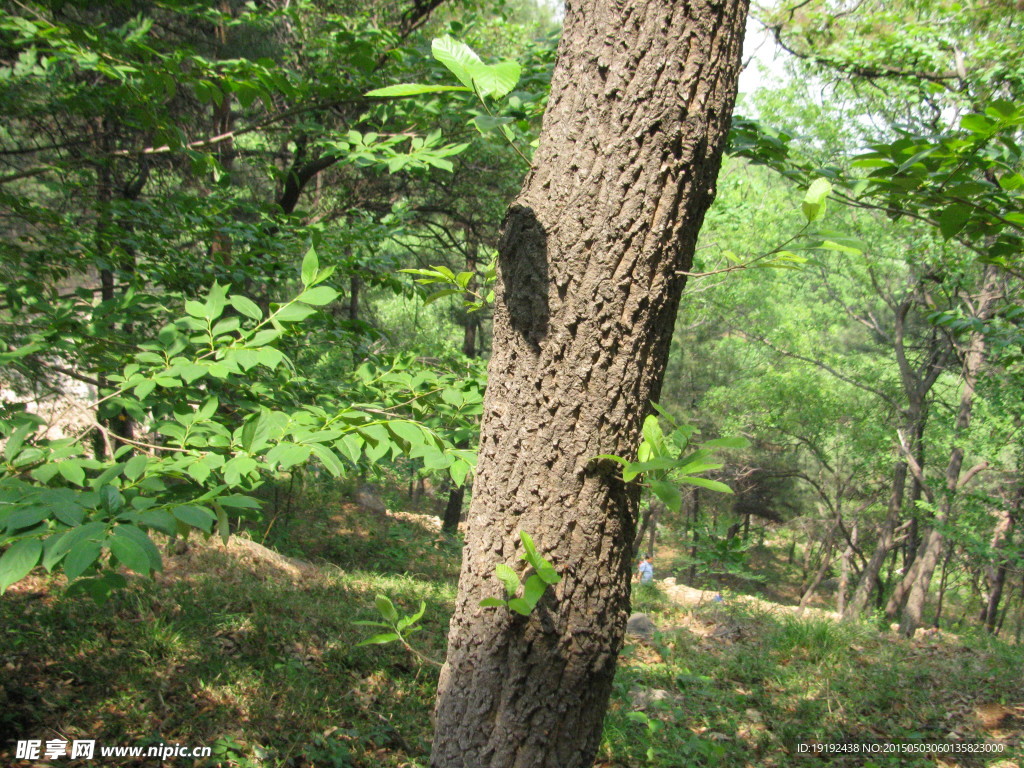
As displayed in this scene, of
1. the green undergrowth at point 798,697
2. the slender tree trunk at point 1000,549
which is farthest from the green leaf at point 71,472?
the slender tree trunk at point 1000,549

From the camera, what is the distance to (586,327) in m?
1.08

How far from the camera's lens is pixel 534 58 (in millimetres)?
3275

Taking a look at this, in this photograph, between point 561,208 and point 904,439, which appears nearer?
point 561,208

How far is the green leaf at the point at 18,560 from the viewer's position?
0.88 meters

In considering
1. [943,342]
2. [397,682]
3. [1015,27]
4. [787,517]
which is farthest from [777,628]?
[787,517]

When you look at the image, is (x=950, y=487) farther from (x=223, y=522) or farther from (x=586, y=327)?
(x=223, y=522)

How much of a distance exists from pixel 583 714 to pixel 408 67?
3202 millimetres

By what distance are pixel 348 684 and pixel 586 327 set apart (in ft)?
11.5

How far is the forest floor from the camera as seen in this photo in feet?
9.90

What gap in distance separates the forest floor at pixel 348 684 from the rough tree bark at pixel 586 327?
1.77 metres

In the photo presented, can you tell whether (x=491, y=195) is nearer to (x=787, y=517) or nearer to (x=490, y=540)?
(x=490, y=540)

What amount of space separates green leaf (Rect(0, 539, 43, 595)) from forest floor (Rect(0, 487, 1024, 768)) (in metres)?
2.25

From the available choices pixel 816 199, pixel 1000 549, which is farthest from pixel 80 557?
pixel 1000 549

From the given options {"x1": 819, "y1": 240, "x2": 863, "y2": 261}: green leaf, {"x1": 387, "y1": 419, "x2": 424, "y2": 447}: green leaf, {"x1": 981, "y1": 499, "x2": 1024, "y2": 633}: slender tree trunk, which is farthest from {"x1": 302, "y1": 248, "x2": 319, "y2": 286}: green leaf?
{"x1": 981, "y1": 499, "x2": 1024, "y2": 633}: slender tree trunk
